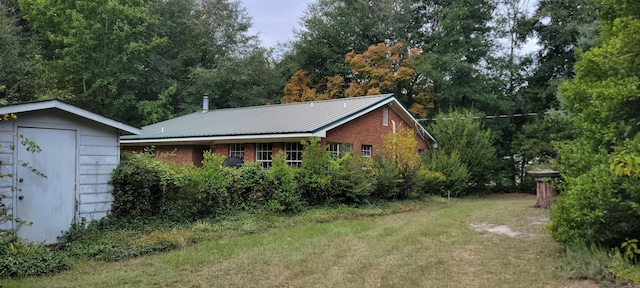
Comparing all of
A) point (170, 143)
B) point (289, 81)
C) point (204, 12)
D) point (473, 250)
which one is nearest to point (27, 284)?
point (473, 250)

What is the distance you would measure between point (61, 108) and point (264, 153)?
9933 millimetres

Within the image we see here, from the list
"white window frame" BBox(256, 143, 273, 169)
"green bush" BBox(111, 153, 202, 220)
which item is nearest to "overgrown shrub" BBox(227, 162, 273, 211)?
"green bush" BBox(111, 153, 202, 220)

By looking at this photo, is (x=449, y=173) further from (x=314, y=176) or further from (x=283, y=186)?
(x=283, y=186)

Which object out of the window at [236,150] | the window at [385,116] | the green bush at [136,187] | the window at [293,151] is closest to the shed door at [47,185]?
the green bush at [136,187]

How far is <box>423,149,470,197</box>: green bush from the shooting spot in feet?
63.4

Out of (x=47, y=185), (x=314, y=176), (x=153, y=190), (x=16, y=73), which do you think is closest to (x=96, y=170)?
(x=47, y=185)

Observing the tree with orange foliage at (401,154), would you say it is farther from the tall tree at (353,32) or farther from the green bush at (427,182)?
the tall tree at (353,32)

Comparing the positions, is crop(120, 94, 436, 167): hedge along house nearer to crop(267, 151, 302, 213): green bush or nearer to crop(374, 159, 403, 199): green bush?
crop(374, 159, 403, 199): green bush

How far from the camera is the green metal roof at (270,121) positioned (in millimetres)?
16297

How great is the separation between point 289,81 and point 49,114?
26.9 m

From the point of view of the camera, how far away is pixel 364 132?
1880 centimetres

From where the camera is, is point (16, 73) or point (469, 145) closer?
point (16, 73)

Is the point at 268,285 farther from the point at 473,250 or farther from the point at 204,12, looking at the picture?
the point at 204,12

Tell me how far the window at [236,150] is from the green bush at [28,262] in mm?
11538
